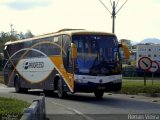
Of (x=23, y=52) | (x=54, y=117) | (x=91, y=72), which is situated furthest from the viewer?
(x=23, y=52)

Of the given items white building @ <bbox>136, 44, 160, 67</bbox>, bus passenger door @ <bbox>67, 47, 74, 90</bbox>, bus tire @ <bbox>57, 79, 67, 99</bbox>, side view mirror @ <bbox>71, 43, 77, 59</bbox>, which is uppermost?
white building @ <bbox>136, 44, 160, 67</bbox>

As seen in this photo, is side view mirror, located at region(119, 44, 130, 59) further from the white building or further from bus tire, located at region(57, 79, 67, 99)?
the white building

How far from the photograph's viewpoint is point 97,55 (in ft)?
76.0

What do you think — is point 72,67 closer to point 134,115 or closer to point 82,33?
point 82,33

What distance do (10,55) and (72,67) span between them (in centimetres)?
1175

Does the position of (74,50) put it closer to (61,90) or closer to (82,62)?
(82,62)

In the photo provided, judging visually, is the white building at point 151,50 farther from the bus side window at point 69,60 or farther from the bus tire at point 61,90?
the bus side window at point 69,60

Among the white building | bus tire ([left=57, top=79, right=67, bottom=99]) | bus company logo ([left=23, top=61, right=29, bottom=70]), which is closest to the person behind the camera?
bus tire ([left=57, top=79, right=67, bottom=99])

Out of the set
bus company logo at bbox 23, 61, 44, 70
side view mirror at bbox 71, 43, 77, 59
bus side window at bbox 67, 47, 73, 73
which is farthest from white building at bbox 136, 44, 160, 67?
side view mirror at bbox 71, 43, 77, 59

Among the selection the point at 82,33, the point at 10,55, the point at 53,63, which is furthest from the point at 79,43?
the point at 10,55

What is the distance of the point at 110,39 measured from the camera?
23766 millimetres

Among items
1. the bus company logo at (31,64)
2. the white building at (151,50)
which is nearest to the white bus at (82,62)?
the bus company logo at (31,64)

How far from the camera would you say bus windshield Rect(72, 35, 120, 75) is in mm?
23000

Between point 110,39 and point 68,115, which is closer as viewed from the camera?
point 68,115
